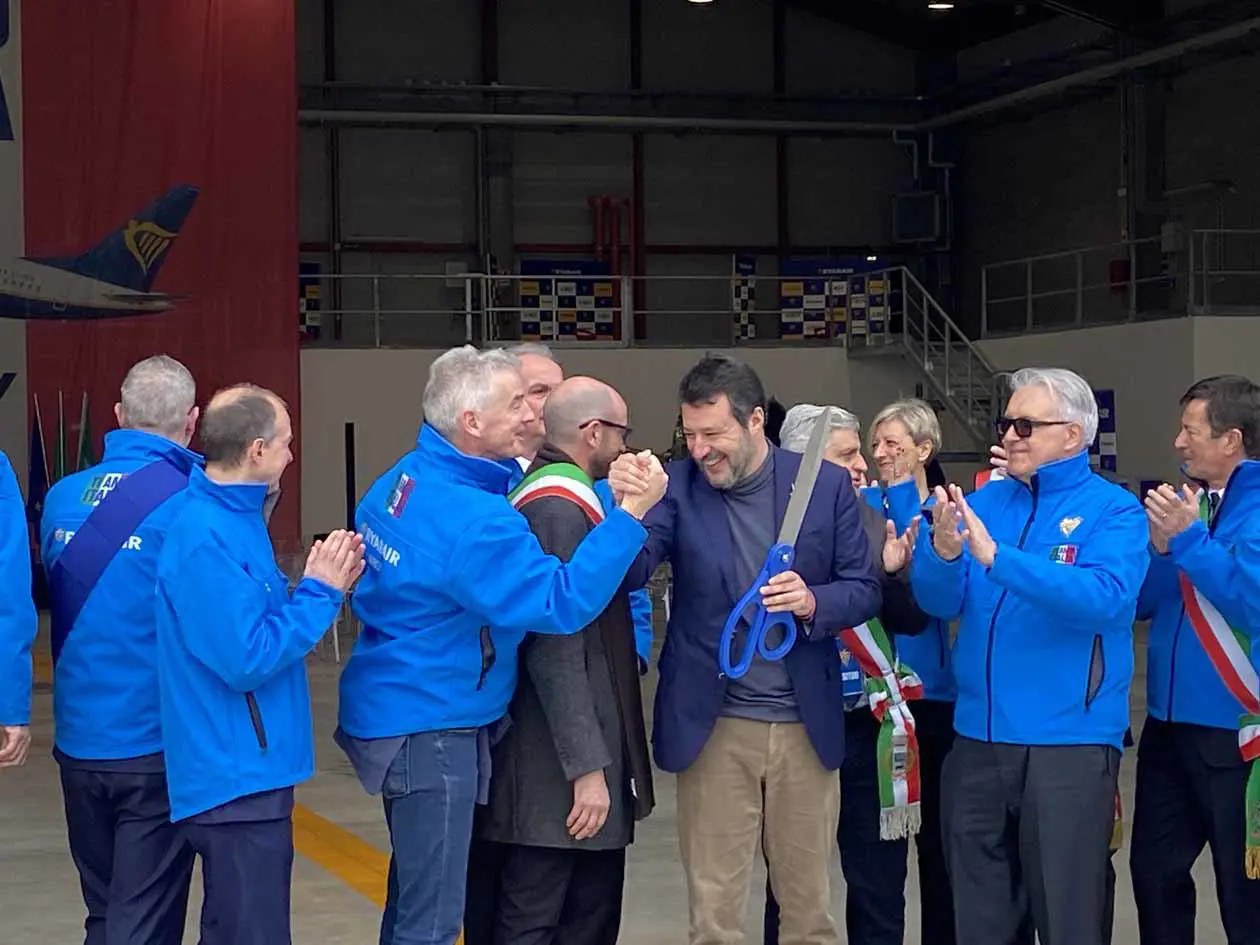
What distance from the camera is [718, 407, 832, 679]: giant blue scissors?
4137 millimetres

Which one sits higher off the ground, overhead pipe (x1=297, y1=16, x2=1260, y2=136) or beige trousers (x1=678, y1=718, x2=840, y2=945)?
overhead pipe (x1=297, y1=16, x2=1260, y2=136)

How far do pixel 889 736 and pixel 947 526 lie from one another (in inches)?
30.6

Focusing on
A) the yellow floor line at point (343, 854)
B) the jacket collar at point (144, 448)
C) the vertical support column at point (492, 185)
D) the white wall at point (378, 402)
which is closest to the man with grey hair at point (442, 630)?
the jacket collar at point (144, 448)

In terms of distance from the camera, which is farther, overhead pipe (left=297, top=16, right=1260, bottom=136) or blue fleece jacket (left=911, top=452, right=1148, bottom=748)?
overhead pipe (left=297, top=16, right=1260, bottom=136)

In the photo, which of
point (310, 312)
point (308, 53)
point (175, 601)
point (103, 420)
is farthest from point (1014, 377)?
point (308, 53)

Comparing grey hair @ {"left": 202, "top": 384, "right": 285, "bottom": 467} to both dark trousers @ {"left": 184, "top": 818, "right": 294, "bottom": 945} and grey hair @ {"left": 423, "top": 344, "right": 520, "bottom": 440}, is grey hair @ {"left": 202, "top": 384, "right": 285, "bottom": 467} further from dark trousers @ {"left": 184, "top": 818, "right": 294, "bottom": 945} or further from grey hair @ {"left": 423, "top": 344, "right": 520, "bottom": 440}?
dark trousers @ {"left": 184, "top": 818, "right": 294, "bottom": 945}

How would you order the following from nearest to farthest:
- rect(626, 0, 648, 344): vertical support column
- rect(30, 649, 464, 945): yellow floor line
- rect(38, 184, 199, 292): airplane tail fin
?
rect(30, 649, 464, 945): yellow floor line → rect(38, 184, 199, 292): airplane tail fin → rect(626, 0, 648, 344): vertical support column

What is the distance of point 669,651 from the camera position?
172 inches

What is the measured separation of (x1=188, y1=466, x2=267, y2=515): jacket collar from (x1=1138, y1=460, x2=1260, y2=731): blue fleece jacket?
223 centimetres

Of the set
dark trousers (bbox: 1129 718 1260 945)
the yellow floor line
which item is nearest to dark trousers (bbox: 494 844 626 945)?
dark trousers (bbox: 1129 718 1260 945)

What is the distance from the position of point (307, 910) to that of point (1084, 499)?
10.7ft

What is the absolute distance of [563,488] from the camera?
4.10m

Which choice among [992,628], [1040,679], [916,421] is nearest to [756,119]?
[916,421]

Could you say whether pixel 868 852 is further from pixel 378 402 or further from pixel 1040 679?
pixel 378 402
